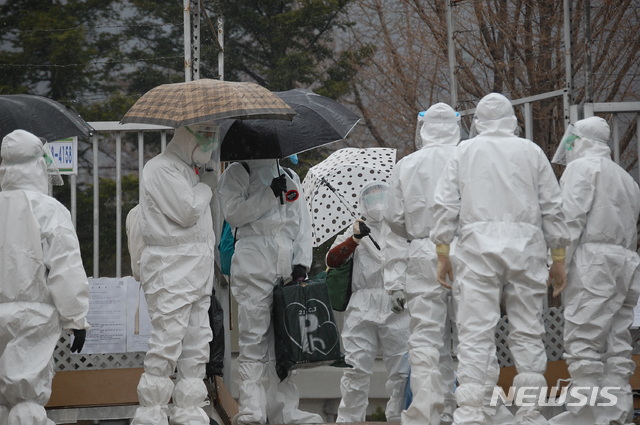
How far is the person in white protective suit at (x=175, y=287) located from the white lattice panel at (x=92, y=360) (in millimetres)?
1607

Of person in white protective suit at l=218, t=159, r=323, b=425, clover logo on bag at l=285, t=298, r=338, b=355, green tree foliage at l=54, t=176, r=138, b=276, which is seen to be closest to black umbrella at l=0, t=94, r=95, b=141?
person in white protective suit at l=218, t=159, r=323, b=425

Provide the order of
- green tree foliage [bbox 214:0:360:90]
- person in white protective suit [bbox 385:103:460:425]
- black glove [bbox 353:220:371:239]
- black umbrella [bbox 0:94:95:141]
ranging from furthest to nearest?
green tree foliage [bbox 214:0:360:90], black glove [bbox 353:220:371:239], black umbrella [bbox 0:94:95:141], person in white protective suit [bbox 385:103:460:425]

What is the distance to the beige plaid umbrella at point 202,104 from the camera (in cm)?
710

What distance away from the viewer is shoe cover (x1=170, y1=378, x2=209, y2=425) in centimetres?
702

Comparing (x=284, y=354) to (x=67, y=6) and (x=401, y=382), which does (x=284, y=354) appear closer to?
(x=401, y=382)

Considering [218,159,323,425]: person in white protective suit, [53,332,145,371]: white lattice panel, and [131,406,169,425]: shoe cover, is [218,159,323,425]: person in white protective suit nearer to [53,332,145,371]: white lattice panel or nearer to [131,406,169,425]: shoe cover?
[131,406,169,425]: shoe cover

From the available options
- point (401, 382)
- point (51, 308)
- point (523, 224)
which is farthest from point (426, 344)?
point (51, 308)

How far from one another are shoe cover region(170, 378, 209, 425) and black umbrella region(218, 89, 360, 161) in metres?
1.88

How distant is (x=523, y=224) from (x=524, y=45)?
7.78 meters

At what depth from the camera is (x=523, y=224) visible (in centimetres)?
643

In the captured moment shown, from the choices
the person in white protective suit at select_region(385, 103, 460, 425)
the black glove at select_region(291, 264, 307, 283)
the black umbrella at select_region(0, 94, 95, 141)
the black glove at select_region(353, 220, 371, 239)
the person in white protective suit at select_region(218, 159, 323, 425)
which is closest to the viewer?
the person in white protective suit at select_region(385, 103, 460, 425)

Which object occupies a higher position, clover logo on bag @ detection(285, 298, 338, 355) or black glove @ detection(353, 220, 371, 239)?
black glove @ detection(353, 220, 371, 239)

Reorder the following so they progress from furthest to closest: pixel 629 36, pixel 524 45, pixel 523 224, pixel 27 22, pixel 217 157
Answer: pixel 27 22
pixel 524 45
pixel 629 36
pixel 217 157
pixel 523 224

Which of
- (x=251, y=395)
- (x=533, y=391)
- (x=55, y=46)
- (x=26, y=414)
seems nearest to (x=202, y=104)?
(x=251, y=395)
